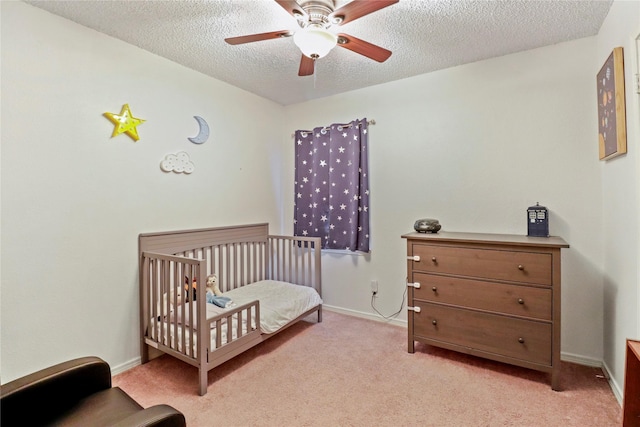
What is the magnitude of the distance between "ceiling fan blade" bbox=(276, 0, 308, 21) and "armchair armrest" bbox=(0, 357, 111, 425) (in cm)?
187

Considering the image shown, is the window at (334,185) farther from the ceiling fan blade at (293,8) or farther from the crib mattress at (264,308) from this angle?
the ceiling fan blade at (293,8)

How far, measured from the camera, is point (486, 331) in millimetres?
2174

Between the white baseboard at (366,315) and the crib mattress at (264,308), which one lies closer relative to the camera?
Answer: the crib mattress at (264,308)

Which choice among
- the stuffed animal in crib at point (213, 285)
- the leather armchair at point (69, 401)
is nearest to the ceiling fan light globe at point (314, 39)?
the leather armchair at point (69, 401)

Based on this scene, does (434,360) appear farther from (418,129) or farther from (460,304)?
(418,129)

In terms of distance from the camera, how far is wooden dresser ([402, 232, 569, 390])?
1.98m

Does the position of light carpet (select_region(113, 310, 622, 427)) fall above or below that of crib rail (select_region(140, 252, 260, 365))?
below

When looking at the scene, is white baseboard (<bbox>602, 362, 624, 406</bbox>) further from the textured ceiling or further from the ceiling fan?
the ceiling fan

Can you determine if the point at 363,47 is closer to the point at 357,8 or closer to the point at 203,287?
the point at 357,8

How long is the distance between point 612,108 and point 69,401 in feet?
10.4

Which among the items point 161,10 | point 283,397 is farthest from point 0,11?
point 283,397

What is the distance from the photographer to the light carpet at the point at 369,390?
173 cm

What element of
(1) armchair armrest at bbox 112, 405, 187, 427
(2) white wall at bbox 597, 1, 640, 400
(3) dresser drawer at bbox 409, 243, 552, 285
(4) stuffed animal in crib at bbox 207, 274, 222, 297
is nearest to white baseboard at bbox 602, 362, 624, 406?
(2) white wall at bbox 597, 1, 640, 400

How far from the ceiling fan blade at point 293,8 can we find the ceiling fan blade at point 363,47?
25 cm
